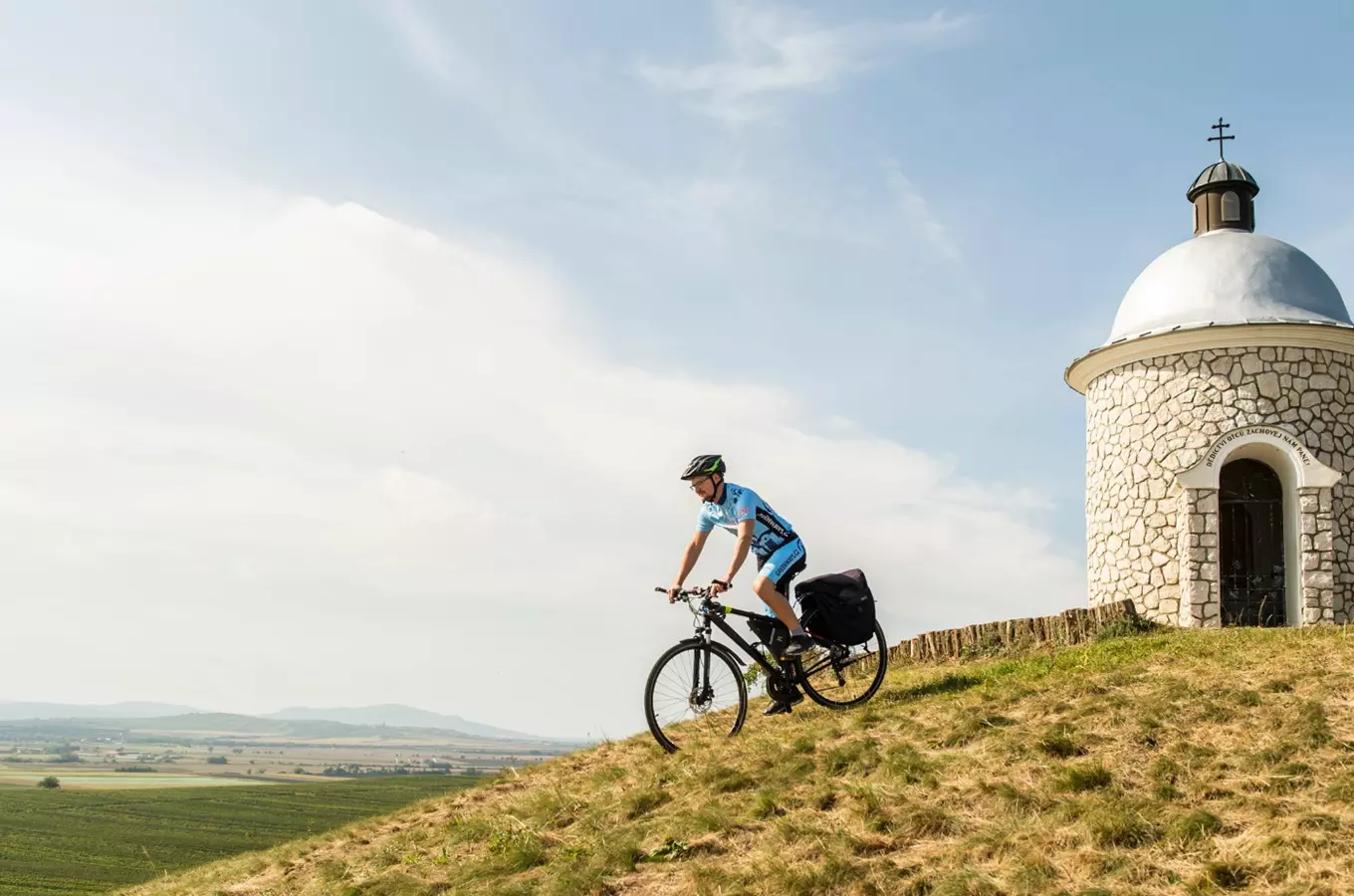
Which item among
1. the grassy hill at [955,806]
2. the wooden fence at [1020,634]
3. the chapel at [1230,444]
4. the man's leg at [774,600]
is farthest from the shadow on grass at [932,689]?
the chapel at [1230,444]

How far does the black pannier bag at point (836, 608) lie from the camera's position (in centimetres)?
955

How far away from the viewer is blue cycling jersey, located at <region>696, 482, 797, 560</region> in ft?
29.7

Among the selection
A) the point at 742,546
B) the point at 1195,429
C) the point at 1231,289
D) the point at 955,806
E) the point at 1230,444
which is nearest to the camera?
the point at 955,806

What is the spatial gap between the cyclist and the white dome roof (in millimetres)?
10766

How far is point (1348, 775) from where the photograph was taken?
6191 mm

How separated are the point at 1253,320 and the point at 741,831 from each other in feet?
44.6

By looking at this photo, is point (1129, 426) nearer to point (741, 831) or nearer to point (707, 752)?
point (707, 752)

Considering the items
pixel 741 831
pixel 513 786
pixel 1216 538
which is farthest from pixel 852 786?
pixel 1216 538

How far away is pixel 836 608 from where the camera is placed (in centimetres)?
956

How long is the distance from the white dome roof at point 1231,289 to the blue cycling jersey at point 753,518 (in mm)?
10731

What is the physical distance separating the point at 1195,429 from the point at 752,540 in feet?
34.7

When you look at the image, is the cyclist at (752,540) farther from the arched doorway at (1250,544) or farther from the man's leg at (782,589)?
the arched doorway at (1250,544)

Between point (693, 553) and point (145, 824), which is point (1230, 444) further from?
point (145, 824)

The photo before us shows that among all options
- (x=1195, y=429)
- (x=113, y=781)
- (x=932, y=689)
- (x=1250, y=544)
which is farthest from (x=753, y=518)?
(x=113, y=781)
